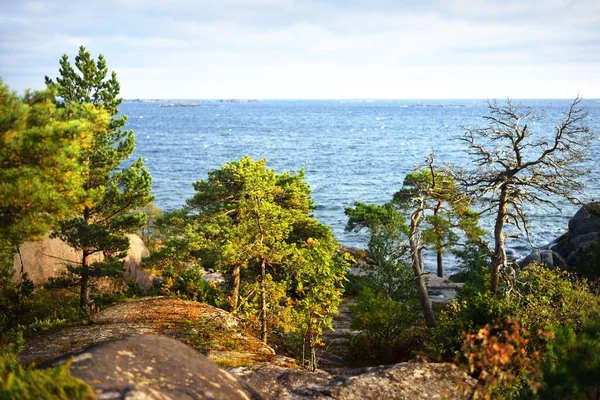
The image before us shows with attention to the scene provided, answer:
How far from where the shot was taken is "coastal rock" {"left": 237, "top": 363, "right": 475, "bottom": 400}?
8.94 metres

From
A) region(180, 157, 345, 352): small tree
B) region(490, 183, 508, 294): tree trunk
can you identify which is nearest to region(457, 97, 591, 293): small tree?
region(490, 183, 508, 294): tree trunk

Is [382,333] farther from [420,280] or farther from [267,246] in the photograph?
[267,246]

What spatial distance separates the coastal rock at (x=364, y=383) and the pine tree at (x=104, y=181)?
10036mm

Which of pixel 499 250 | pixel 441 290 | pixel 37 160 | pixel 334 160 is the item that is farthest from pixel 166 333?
pixel 334 160

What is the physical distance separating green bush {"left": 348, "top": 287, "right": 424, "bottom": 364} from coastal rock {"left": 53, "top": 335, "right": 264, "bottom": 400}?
11.7 m

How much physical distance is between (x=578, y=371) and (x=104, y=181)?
16609mm

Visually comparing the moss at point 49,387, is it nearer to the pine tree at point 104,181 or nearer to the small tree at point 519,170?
the pine tree at point 104,181

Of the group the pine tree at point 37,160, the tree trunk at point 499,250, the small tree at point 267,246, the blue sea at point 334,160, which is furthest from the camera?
the blue sea at point 334,160

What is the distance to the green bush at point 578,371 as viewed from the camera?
6.96 m

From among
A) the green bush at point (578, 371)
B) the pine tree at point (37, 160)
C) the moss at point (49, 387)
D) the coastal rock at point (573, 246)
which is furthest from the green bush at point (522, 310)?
the coastal rock at point (573, 246)

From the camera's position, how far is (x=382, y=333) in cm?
1903

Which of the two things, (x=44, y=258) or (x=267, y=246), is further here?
(x=44, y=258)

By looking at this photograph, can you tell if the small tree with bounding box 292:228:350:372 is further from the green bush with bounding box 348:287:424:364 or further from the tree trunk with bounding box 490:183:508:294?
the tree trunk with bounding box 490:183:508:294

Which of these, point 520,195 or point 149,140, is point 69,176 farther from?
point 149,140
